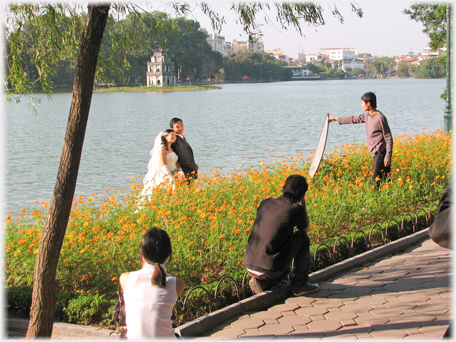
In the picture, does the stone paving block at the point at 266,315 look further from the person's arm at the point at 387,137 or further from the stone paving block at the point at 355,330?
the person's arm at the point at 387,137

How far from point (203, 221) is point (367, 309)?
2282mm

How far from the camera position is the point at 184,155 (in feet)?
24.6

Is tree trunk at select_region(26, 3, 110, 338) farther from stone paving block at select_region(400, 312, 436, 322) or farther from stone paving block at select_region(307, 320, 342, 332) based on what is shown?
stone paving block at select_region(400, 312, 436, 322)

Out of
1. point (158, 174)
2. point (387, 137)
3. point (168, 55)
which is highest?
point (168, 55)

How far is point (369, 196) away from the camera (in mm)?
7062

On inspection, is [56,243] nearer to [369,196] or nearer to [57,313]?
[57,313]

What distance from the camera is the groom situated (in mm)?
7398

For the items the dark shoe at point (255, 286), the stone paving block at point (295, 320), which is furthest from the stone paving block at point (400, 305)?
the dark shoe at point (255, 286)

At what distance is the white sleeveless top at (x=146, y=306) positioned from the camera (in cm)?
282

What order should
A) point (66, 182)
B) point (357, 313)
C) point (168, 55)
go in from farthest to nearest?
point (168, 55)
point (357, 313)
point (66, 182)

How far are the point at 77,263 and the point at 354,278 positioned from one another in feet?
8.88

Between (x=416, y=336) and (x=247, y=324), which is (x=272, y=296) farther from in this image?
(x=416, y=336)

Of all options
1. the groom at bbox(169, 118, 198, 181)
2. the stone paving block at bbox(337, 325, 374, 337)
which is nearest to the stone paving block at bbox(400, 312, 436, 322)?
Result: the stone paving block at bbox(337, 325, 374, 337)

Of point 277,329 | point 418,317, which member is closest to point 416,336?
point 418,317
